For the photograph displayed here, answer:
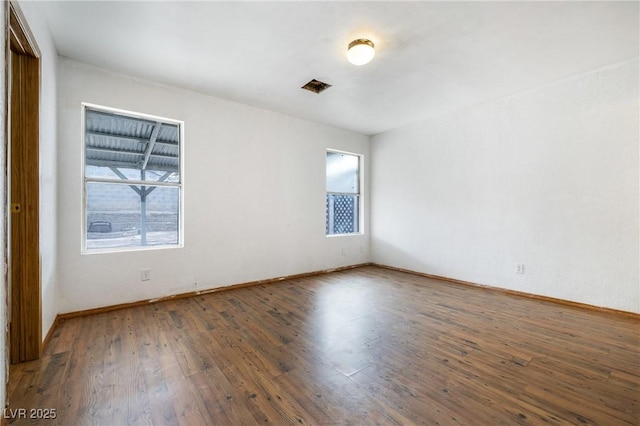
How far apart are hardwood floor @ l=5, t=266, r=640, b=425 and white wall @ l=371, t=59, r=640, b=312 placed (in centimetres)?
54

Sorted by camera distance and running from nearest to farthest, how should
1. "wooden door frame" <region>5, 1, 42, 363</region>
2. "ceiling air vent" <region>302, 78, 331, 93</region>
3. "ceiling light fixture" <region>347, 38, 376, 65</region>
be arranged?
"wooden door frame" <region>5, 1, 42, 363</region>, "ceiling light fixture" <region>347, 38, 376, 65</region>, "ceiling air vent" <region>302, 78, 331, 93</region>

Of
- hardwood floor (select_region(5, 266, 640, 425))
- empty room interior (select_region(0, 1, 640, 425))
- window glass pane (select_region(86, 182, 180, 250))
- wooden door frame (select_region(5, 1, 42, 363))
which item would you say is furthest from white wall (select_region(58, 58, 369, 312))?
wooden door frame (select_region(5, 1, 42, 363))

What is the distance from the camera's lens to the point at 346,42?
2537 mm

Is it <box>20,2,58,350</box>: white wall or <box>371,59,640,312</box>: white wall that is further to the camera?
<box>371,59,640,312</box>: white wall

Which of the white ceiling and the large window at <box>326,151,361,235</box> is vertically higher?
the white ceiling

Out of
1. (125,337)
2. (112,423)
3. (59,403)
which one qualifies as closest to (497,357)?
(112,423)

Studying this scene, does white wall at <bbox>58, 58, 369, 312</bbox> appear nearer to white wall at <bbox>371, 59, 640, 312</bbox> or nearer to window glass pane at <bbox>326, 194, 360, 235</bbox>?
window glass pane at <bbox>326, 194, 360, 235</bbox>

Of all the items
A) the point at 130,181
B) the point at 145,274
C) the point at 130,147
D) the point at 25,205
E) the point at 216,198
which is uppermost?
the point at 130,147

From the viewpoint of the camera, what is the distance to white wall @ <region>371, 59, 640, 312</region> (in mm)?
2971

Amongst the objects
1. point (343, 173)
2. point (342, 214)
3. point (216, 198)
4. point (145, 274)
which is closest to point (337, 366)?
point (145, 274)

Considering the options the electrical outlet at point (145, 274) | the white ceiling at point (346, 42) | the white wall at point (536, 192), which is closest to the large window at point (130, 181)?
the electrical outlet at point (145, 274)

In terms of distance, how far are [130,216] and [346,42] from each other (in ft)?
9.98

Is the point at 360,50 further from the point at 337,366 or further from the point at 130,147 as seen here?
the point at 130,147

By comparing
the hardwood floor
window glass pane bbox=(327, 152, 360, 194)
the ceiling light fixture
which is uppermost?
the ceiling light fixture
